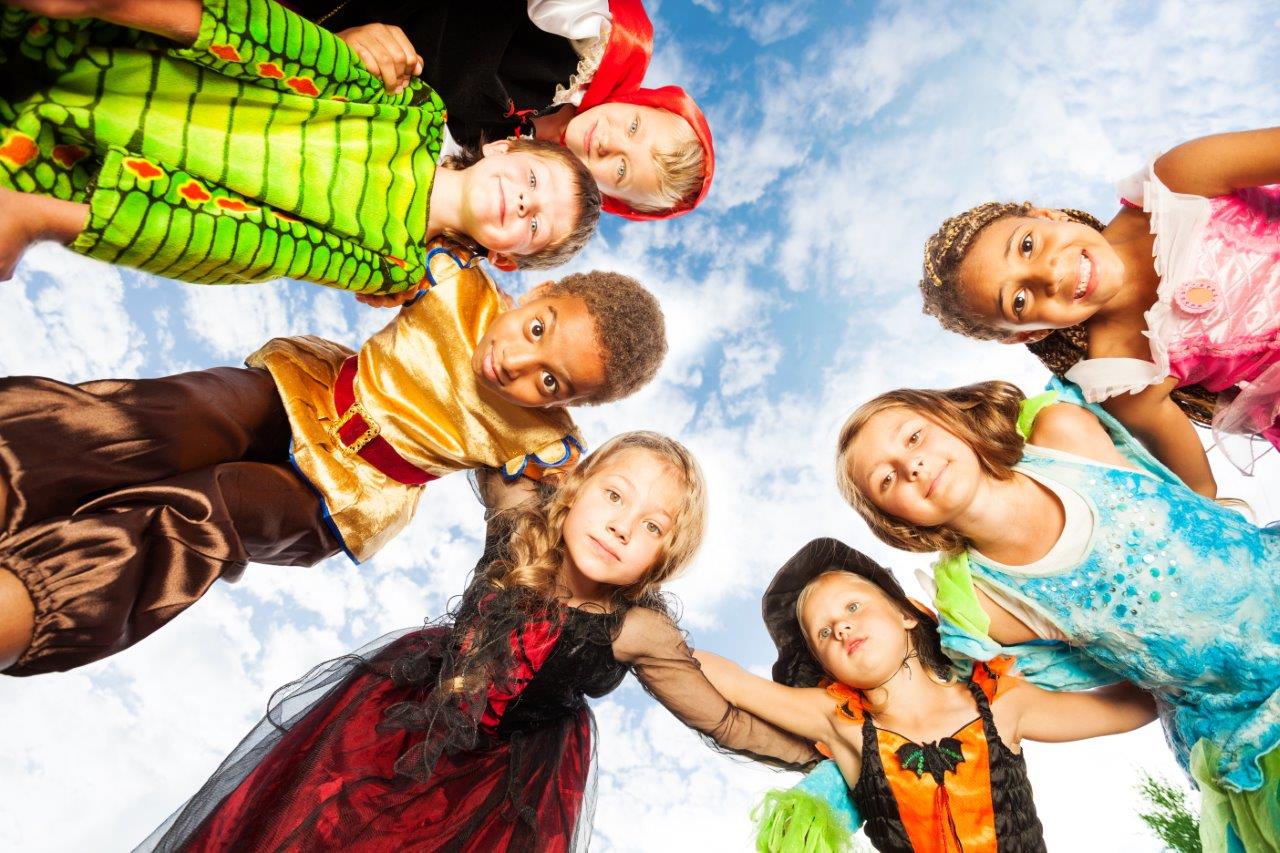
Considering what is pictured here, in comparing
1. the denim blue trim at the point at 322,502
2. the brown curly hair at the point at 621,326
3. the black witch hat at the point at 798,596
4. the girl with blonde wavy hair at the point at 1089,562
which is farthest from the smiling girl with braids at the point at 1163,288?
the denim blue trim at the point at 322,502

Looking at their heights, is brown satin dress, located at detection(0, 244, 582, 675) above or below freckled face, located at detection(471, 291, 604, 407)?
below

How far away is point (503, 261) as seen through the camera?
2.63 metres

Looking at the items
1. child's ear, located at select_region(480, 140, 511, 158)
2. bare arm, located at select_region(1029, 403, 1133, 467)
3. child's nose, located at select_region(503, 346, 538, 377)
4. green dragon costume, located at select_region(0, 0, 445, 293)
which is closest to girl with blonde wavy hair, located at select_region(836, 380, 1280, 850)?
bare arm, located at select_region(1029, 403, 1133, 467)

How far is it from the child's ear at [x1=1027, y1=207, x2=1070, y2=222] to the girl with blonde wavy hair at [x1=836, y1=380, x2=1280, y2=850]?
522 millimetres

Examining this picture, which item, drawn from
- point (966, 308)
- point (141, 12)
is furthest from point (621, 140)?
point (141, 12)

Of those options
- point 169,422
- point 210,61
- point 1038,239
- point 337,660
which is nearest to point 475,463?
point 337,660

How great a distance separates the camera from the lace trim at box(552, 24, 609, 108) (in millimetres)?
2605

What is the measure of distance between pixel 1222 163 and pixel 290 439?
2.66 metres

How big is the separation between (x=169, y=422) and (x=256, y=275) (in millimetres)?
398

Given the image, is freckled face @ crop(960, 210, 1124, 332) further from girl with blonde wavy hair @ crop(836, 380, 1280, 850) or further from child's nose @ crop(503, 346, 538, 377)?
child's nose @ crop(503, 346, 538, 377)

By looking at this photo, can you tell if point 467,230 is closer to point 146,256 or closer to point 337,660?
point 146,256

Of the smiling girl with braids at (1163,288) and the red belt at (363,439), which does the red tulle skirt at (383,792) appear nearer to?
the red belt at (363,439)

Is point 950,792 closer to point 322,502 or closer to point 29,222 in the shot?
point 322,502

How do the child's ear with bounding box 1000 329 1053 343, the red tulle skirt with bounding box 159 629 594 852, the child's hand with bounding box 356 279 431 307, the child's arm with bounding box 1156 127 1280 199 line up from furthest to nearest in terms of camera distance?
the child's ear with bounding box 1000 329 1053 343 → the child's hand with bounding box 356 279 431 307 → the child's arm with bounding box 1156 127 1280 199 → the red tulle skirt with bounding box 159 629 594 852
